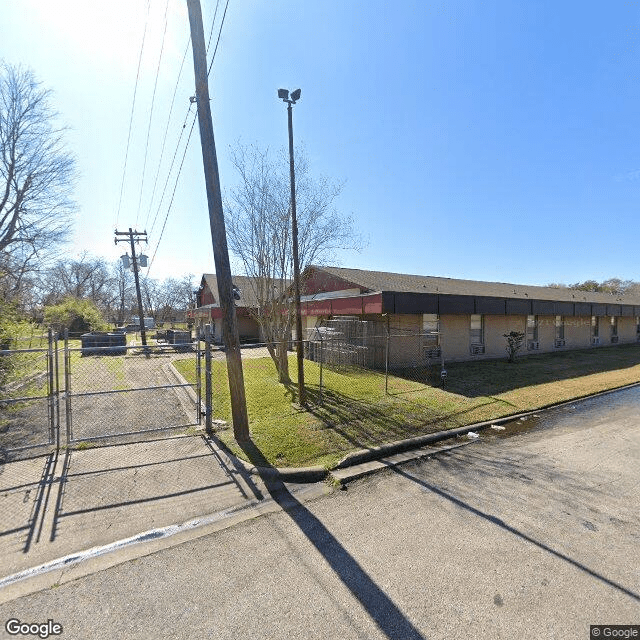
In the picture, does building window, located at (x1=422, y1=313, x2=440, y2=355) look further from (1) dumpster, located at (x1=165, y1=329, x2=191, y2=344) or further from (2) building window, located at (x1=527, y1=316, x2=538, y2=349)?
(1) dumpster, located at (x1=165, y1=329, x2=191, y2=344)

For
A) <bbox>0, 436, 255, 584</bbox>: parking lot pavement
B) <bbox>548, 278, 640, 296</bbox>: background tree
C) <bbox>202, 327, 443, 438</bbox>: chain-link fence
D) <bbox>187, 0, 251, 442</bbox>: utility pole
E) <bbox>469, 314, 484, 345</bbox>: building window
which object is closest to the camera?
<bbox>0, 436, 255, 584</bbox>: parking lot pavement

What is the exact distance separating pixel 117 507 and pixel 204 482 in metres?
1.06

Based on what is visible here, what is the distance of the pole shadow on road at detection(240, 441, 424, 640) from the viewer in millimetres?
2568

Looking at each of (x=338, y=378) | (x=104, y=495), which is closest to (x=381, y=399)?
(x=338, y=378)

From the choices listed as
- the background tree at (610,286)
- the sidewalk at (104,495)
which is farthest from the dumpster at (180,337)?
the background tree at (610,286)

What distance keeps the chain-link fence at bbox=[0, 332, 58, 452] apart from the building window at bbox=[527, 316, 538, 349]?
1982 centimetres

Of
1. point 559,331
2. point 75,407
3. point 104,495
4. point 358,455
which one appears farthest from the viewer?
point 559,331

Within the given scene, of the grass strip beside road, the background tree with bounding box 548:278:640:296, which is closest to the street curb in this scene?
the grass strip beside road

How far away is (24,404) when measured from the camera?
8.32 meters

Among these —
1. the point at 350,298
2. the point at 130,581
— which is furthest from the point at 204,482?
the point at 350,298

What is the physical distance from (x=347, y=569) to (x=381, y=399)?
6068mm

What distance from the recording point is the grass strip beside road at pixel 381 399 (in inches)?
246

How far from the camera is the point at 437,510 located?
4145mm

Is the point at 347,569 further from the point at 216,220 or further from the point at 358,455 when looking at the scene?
the point at 216,220
